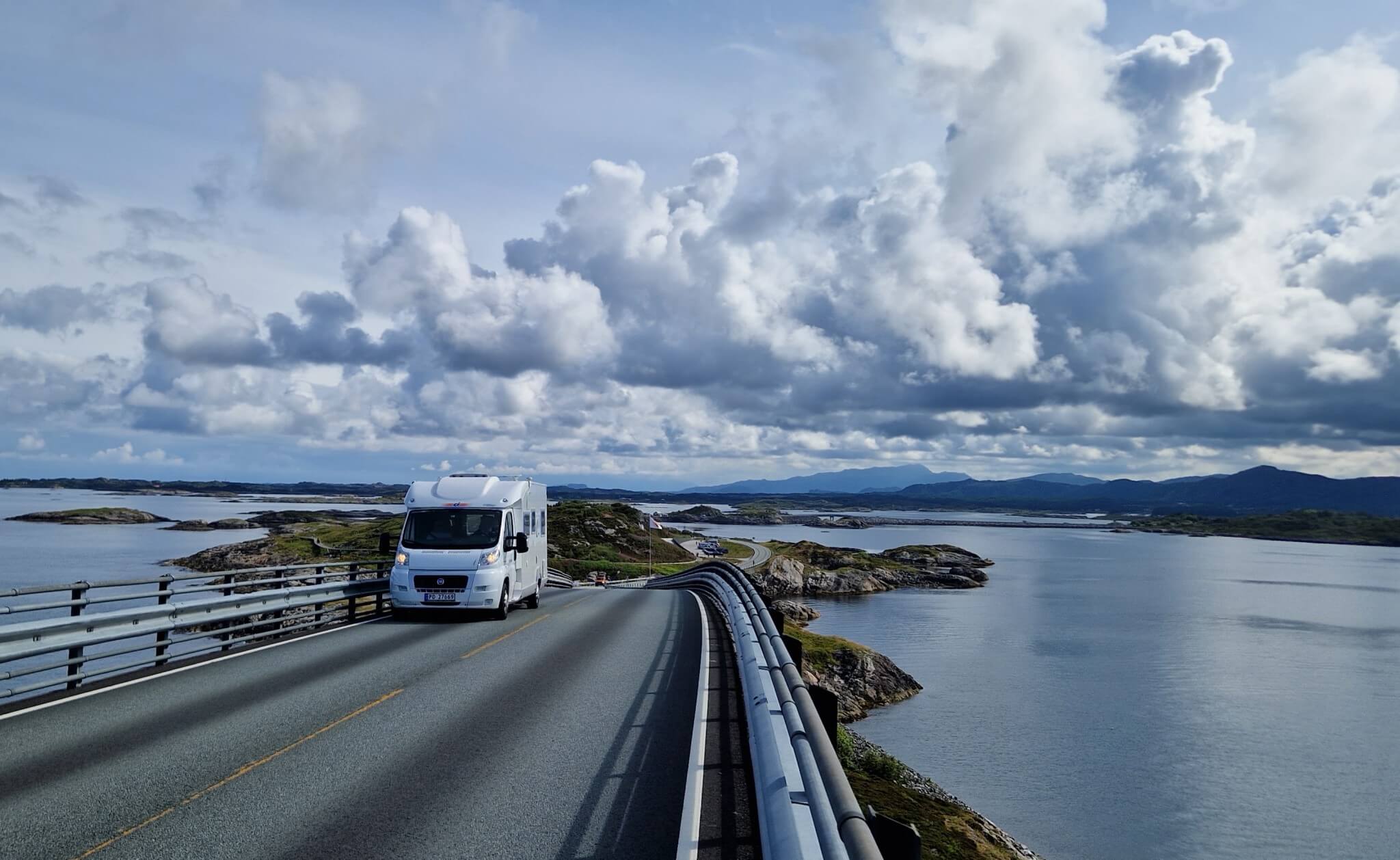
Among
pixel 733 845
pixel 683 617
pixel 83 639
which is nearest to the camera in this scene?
pixel 733 845

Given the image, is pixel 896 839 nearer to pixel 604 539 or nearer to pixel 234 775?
pixel 234 775

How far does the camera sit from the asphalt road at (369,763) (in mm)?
6273

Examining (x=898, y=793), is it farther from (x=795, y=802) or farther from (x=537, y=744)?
(x=795, y=802)

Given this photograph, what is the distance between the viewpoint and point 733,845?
6219mm

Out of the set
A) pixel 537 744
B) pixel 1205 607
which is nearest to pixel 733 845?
pixel 537 744

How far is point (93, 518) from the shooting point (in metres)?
174

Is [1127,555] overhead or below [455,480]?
below

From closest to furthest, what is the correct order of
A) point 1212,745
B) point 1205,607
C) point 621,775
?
point 621,775 → point 1212,745 → point 1205,607

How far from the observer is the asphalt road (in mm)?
6273

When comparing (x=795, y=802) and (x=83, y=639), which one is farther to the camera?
(x=83, y=639)

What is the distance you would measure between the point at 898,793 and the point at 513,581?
11280 millimetres

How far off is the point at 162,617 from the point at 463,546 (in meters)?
6.92

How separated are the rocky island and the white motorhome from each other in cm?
18132

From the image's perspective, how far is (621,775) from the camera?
7930 millimetres
